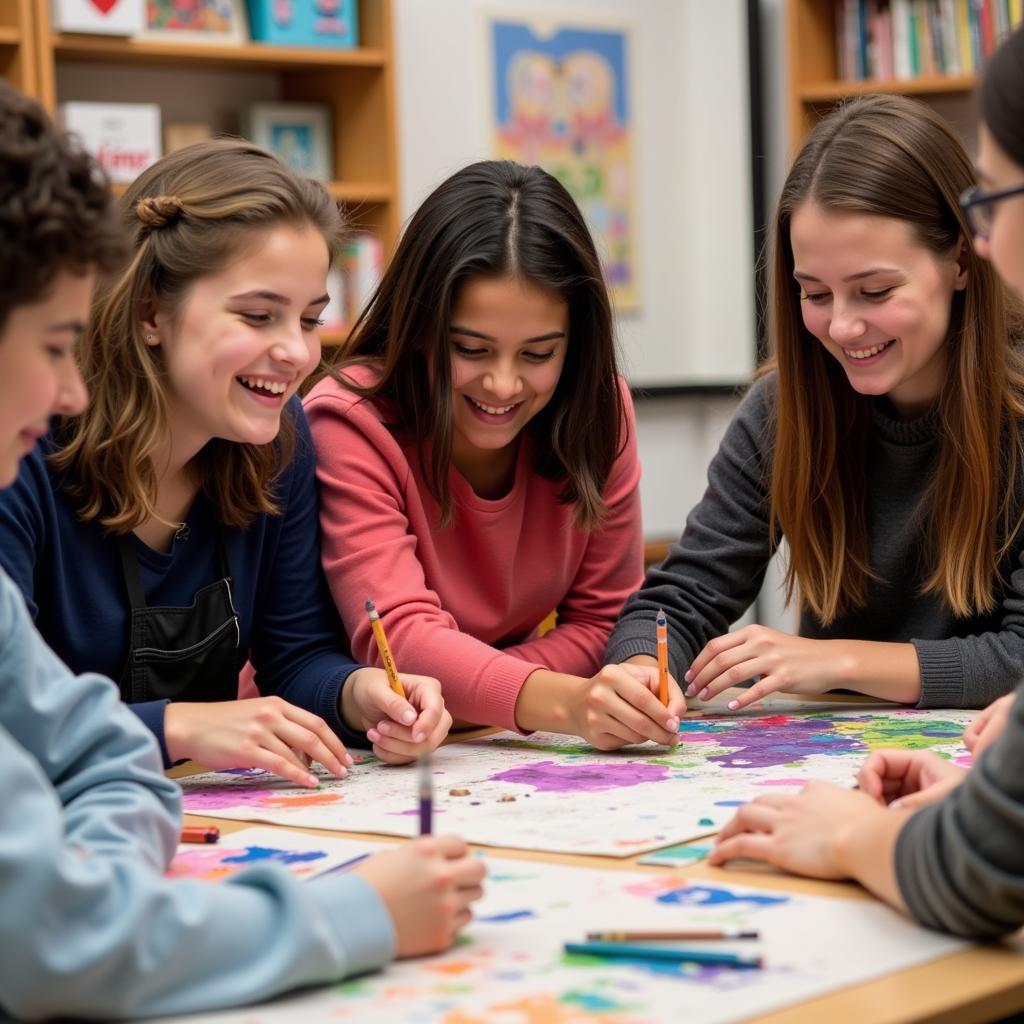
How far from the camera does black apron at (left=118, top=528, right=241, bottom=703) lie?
170cm

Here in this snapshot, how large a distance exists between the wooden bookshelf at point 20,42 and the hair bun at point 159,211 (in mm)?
2004

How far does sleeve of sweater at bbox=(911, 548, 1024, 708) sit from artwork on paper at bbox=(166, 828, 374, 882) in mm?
813

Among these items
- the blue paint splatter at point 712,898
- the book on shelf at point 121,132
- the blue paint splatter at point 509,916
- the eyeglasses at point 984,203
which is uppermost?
the book on shelf at point 121,132

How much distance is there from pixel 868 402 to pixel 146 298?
93cm

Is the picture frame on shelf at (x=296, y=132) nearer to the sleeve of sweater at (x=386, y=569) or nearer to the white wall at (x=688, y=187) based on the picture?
the white wall at (x=688, y=187)

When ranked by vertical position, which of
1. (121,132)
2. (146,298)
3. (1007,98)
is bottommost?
(146,298)

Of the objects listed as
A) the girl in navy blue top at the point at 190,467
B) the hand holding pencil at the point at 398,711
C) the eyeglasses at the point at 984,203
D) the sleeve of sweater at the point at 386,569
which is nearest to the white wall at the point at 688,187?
the sleeve of sweater at the point at 386,569

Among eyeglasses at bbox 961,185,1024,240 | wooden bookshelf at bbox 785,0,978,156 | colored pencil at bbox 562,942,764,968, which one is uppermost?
wooden bookshelf at bbox 785,0,978,156

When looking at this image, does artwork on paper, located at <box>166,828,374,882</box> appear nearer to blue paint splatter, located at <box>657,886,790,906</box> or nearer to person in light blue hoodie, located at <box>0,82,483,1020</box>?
Answer: person in light blue hoodie, located at <box>0,82,483,1020</box>

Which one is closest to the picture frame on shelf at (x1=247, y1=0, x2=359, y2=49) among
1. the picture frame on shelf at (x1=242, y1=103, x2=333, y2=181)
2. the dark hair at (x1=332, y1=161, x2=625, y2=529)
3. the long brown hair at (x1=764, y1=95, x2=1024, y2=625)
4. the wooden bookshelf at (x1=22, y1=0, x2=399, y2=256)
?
the wooden bookshelf at (x1=22, y1=0, x2=399, y2=256)

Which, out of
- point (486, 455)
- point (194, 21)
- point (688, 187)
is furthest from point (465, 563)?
point (688, 187)

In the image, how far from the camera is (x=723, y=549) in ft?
6.93

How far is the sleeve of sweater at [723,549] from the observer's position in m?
2.06

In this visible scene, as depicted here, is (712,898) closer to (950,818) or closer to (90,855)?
(950,818)
